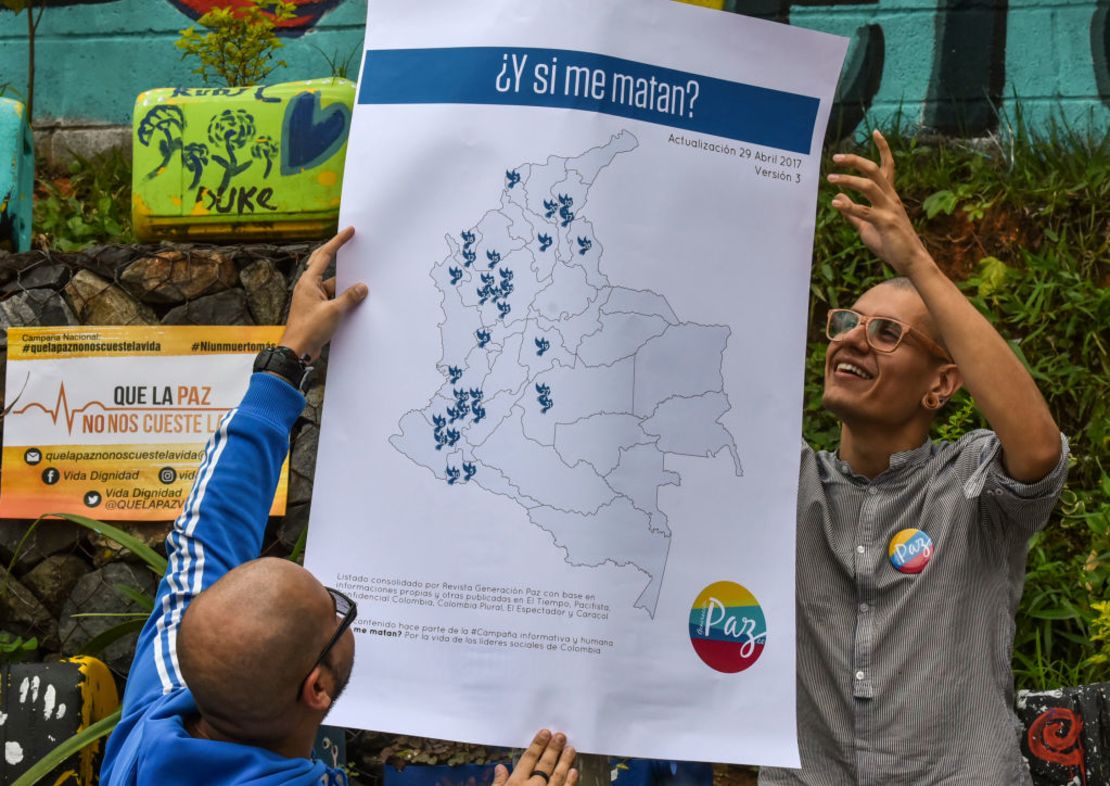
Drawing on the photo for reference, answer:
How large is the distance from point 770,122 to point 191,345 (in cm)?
212

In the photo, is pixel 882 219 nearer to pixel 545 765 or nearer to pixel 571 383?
pixel 571 383

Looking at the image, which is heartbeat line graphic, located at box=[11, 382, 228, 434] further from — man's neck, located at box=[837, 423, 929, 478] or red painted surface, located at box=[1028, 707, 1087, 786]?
red painted surface, located at box=[1028, 707, 1087, 786]

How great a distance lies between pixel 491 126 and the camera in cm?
217

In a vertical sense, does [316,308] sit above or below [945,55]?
below

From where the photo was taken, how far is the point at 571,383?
2139 millimetres

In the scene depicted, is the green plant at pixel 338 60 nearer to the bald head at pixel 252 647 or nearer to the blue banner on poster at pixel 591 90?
the blue banner on poster at pixel 591 90

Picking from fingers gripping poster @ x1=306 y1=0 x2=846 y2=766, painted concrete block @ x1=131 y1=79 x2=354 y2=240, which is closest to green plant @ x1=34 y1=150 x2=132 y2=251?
painted concrete block @ x1=131 y1=79 x2=354 y2=240

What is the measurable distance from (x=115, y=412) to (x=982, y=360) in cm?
259

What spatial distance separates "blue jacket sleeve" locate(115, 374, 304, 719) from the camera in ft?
6.15

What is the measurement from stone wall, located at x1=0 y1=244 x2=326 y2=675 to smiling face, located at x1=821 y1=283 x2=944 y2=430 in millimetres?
1844

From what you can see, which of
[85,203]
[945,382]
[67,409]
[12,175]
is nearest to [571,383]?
[945,382]

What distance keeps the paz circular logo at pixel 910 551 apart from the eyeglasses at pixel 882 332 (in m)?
0.35

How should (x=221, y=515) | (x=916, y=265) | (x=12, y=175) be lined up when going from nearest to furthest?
(x=221, y=515) → (x=916, y=265) → (x=12, y=175)

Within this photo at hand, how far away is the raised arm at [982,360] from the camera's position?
2184mm
